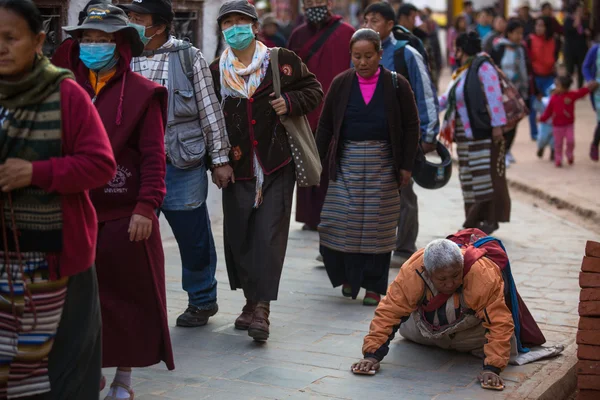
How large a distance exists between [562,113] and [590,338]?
27.7ft

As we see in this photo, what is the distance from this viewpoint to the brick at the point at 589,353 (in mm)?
5181

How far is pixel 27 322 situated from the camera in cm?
350

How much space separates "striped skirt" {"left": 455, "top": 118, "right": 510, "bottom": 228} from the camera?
903cm

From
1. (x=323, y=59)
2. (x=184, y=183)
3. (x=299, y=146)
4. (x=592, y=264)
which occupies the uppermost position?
(x=323, y=59)

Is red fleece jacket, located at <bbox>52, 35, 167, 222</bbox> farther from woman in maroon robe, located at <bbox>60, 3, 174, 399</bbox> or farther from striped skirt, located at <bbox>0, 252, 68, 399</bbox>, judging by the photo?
striped skirt, located at <bbox>0, 252, 68, 399</bbox>

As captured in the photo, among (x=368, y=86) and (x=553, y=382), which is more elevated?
(x=368, y=86)

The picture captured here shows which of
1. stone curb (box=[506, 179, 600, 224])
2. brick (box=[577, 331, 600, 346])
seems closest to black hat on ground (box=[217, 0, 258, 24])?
brick (box=[577, 331, 600, 346])

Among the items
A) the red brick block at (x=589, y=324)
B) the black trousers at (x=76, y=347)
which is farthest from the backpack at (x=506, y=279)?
the black trousers at (x=76, y=347)

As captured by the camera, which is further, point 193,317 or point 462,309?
point 193,317

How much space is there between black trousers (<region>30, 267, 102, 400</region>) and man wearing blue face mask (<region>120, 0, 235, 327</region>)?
206 cm

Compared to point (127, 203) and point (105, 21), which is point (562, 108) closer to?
point (127, 203)

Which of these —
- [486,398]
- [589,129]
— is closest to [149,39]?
[486,398]

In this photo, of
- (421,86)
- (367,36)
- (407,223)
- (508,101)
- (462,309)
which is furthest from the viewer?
(508,101)

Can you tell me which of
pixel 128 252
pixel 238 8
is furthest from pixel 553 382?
pixel 238 8
